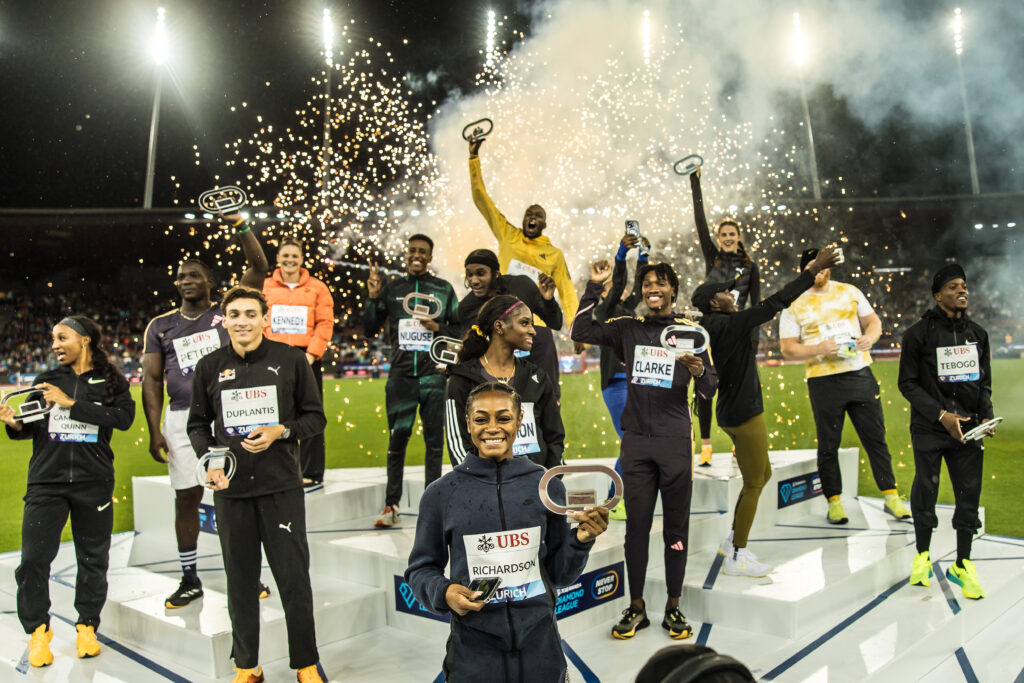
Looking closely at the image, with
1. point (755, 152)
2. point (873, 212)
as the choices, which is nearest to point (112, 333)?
point (755, 152)

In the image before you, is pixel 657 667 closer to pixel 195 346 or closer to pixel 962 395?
pixel 195 346

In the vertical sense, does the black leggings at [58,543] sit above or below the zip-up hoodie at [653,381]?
below

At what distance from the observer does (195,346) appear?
3.67 m

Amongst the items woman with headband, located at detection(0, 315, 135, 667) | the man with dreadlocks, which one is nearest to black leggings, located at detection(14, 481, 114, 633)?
woman with headband, located at detection(0, 315, 135, 667)

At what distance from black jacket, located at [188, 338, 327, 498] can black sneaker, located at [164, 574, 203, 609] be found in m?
0.99

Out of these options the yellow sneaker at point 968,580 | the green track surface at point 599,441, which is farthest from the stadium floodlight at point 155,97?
the yellow sneaker at point 968,580

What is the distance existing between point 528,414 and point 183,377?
181 cm

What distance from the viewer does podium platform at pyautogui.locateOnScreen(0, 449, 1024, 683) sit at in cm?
320

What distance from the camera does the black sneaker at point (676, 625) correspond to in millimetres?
3393

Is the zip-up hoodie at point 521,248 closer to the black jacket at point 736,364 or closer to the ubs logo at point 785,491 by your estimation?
the black jacket at point 736,364

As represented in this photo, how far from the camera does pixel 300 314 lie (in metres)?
4.59

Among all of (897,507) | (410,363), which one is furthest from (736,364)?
(897,507)

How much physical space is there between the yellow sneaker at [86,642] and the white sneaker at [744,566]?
2.93 meters

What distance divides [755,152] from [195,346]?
11.5 metres
